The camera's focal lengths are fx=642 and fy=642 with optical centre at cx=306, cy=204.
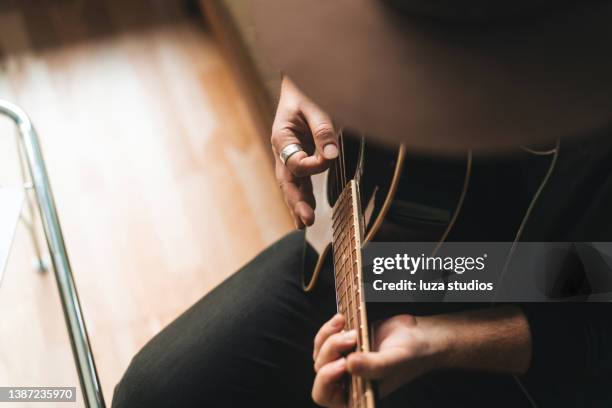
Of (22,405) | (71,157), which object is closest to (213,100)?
(71,157)

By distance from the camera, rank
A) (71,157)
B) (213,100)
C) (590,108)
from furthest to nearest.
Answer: (213,100), (71,157), (590,108)

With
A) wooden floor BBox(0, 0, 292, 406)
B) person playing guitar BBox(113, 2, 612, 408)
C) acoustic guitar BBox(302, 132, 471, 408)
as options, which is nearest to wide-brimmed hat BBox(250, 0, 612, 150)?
person playing guitar BBox(113, 2, 612, 408)

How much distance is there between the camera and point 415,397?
0.75 m

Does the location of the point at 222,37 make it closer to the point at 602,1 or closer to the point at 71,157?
the point at 71,157

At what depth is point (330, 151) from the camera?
0.75 meters

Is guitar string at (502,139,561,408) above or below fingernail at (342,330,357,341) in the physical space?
above

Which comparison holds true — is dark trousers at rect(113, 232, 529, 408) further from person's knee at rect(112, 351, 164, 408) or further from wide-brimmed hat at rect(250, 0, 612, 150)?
wide-brimmed hat at rect(250, 0, 612, 150)

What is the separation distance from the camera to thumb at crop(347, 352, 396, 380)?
0.58 meters

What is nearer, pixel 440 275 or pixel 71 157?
pixel 440 275

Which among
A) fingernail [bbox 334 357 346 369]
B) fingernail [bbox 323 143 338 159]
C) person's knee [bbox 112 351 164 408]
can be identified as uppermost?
fingernail [bbox 323 143 338 159]

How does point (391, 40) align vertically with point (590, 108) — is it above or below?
above

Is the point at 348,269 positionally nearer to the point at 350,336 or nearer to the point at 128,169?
the point at 350,336

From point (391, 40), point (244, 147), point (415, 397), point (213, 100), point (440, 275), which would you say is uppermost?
point (213, 100)

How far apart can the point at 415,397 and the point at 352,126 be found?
41 cm
